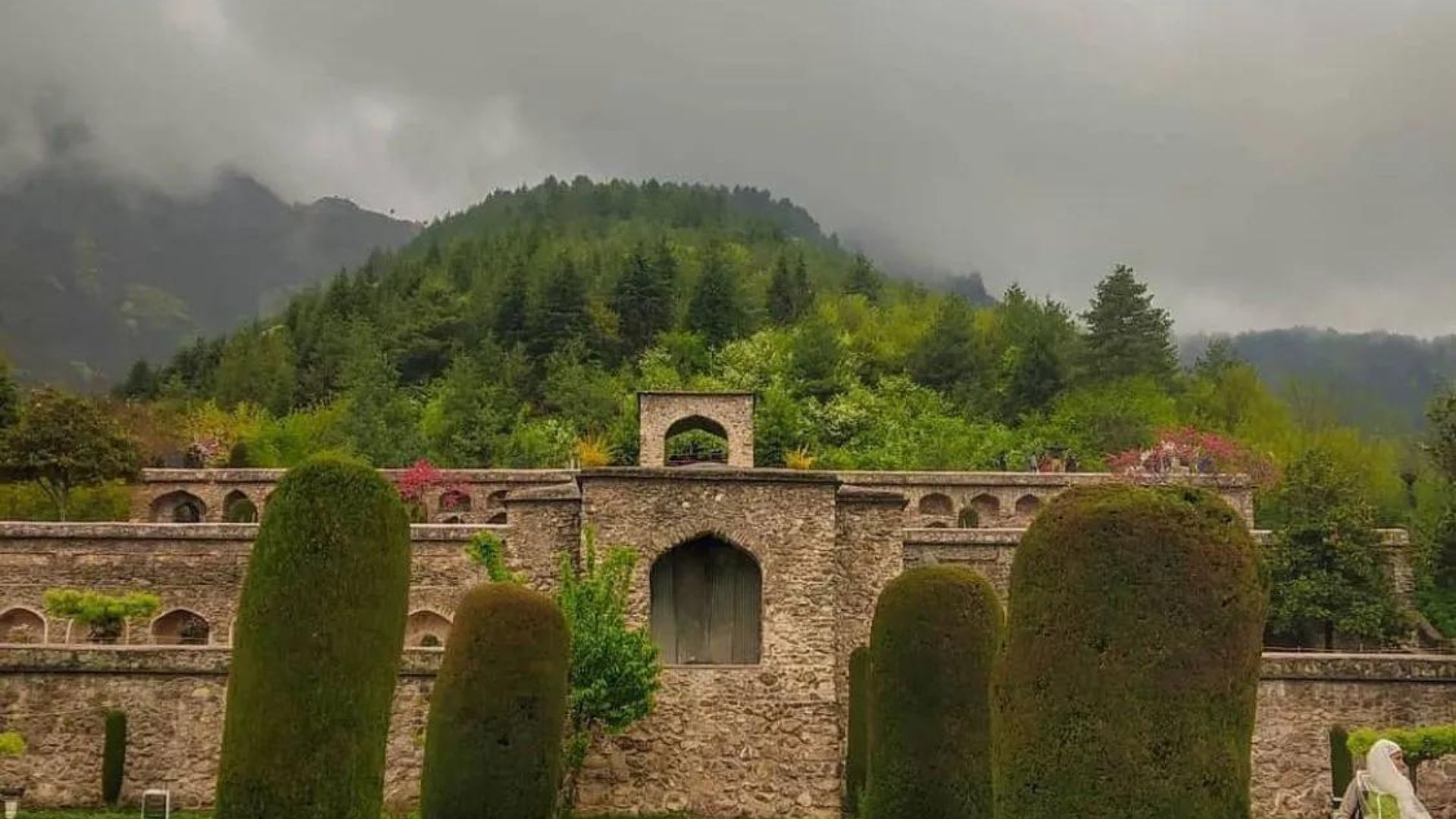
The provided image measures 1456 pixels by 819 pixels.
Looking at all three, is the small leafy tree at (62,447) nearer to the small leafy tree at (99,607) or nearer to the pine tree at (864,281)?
the small leafy tree at (99,607)

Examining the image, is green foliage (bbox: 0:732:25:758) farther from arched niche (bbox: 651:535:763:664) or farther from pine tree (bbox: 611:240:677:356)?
pine tree (bbox: 611:240:677:356)

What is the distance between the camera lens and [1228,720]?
8.73m

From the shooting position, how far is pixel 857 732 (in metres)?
19.8

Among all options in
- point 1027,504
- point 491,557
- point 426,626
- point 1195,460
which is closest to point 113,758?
point 491,557

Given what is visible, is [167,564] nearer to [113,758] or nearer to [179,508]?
[113,758]

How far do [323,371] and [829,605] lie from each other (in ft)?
153

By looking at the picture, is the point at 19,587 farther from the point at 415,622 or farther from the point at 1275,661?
the point at 1275,661

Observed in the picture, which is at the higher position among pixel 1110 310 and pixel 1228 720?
pixel 1110 310

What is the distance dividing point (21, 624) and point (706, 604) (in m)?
17.2

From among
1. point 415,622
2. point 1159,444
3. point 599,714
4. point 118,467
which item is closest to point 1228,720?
point 599,714

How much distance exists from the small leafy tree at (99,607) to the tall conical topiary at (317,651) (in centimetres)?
1420

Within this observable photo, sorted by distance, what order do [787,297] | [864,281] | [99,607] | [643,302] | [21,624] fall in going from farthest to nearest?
[864,281], [787,297], [643,302], [21,624], [99,607]

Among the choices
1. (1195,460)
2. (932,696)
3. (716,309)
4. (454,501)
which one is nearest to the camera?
(932,696)

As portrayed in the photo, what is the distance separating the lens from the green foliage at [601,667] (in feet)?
63.4
